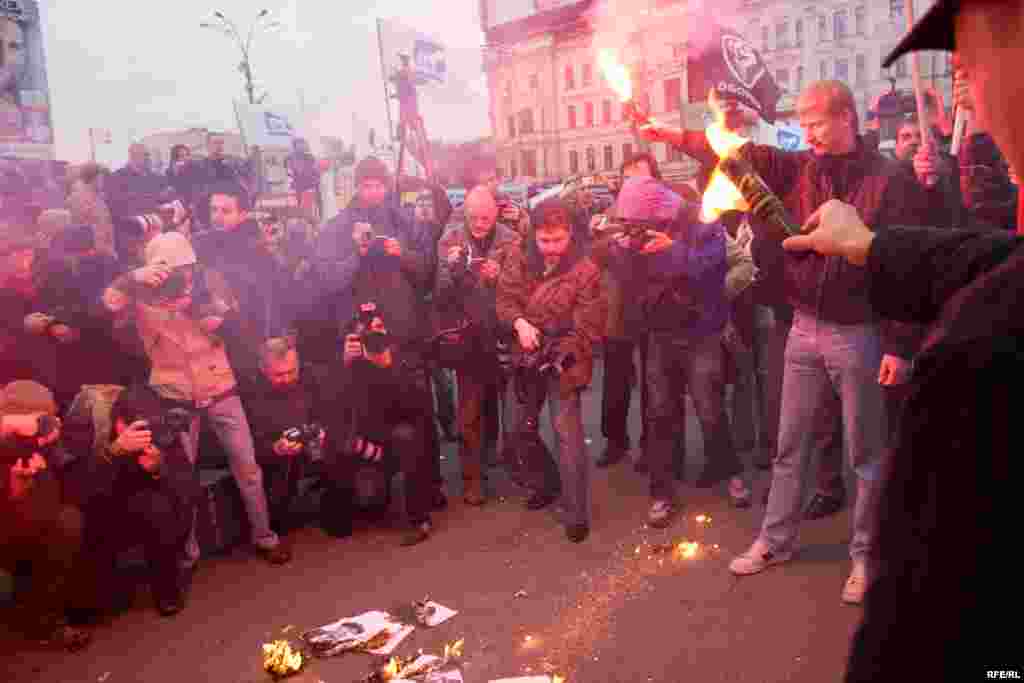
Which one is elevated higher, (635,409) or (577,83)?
(577,83)

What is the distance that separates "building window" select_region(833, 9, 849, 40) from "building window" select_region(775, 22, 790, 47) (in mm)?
1219

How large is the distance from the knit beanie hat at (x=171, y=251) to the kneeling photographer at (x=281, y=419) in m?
0.74

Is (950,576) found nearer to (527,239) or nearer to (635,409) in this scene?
(527,239)

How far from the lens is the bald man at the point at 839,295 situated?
12.5 feet

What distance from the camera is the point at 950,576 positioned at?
0.94 metres

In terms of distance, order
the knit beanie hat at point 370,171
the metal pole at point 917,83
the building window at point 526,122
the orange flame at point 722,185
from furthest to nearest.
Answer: the building window at point 526,122 → the knit beanie hat at point 370,171 → the orange flame at point 722,185 → the metal pole at point 917,83

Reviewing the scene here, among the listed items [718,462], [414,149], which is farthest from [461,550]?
[414,149]

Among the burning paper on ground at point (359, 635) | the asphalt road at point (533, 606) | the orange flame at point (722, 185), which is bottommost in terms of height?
the asphalt road at point (533, 606)

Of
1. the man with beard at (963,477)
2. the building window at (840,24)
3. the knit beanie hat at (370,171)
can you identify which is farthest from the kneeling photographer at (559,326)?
the building window at (840,24)

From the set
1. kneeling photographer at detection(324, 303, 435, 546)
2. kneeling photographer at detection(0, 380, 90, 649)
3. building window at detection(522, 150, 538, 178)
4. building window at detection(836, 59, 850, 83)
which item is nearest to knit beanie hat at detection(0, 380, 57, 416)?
kneeling photographer at detection(0, 380, 90, 649)

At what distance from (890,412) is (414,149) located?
20.8 ft

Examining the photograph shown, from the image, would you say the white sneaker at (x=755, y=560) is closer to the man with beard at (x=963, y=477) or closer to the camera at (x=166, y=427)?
the camera at (x=166, y=427)

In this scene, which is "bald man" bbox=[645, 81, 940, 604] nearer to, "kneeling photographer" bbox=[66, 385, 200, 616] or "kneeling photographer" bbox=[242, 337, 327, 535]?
"kneeling photographer" bbox=[242, 337, 327, 535]

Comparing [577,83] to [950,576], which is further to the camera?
[577,83]
